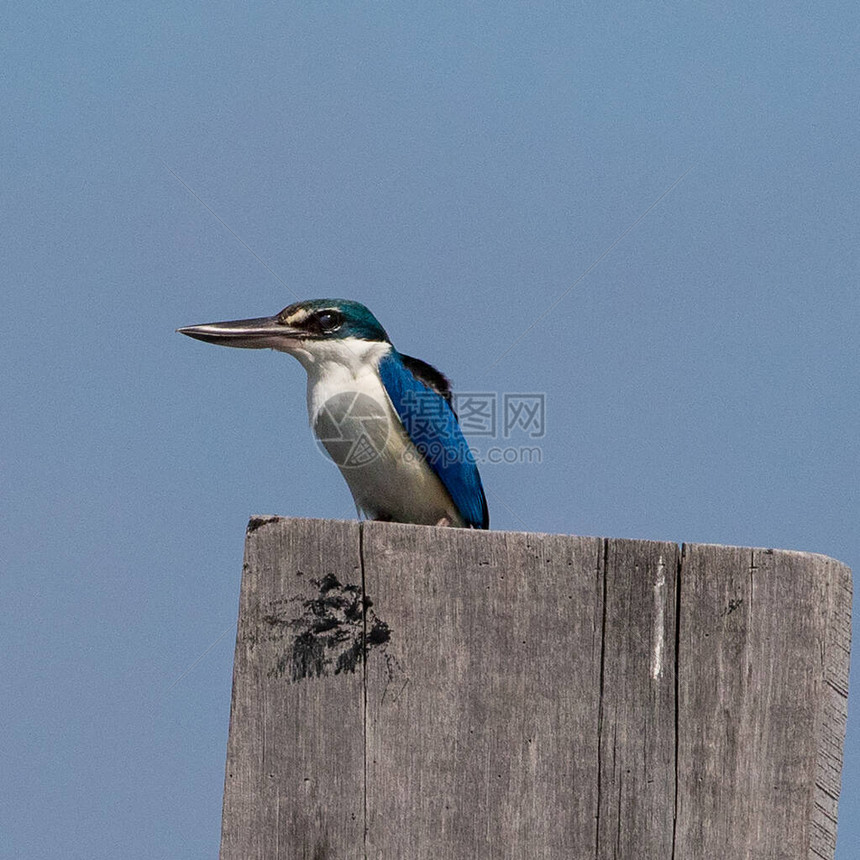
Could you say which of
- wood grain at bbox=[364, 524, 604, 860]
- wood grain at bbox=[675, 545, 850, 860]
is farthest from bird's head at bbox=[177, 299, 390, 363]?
wood grain at bbox=[675, 545, 850, 860]

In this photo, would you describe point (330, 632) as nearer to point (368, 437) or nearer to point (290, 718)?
point (290, 718)

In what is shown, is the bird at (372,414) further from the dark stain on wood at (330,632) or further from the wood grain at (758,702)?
the wood grain at (758,702)

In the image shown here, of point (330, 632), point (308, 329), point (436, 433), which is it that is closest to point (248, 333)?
point (308, 329)

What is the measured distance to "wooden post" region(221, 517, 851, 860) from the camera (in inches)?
110

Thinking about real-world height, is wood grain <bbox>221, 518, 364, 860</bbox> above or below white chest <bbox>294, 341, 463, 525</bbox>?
below

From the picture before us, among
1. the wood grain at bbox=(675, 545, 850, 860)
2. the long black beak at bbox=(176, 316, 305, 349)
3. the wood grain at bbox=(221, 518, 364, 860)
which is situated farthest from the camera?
the long black beak at bbox=(176, 316, 305, 349)

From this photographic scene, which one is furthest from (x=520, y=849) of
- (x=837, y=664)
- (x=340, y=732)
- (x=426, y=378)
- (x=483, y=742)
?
(x=426, y=378)

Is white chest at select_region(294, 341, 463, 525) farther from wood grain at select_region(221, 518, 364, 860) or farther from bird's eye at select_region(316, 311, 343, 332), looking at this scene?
wood grain at select_region(221, 518, 364, 860)

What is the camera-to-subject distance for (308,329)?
562 centimetres

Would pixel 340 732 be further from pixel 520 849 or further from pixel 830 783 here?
pixel 830 783

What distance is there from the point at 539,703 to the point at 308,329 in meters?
3.14

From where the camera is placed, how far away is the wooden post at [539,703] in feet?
9.18

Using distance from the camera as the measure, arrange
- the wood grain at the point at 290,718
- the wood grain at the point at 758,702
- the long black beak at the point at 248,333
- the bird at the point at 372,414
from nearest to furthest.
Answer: the wood grain at the point at 758,702, the wood grain at the point at 290,718, the long black beak at the point at 248,333, the bird at the point at 372,414

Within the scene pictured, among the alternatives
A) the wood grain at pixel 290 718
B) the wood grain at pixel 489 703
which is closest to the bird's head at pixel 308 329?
the wood grain at pixel 290 718
